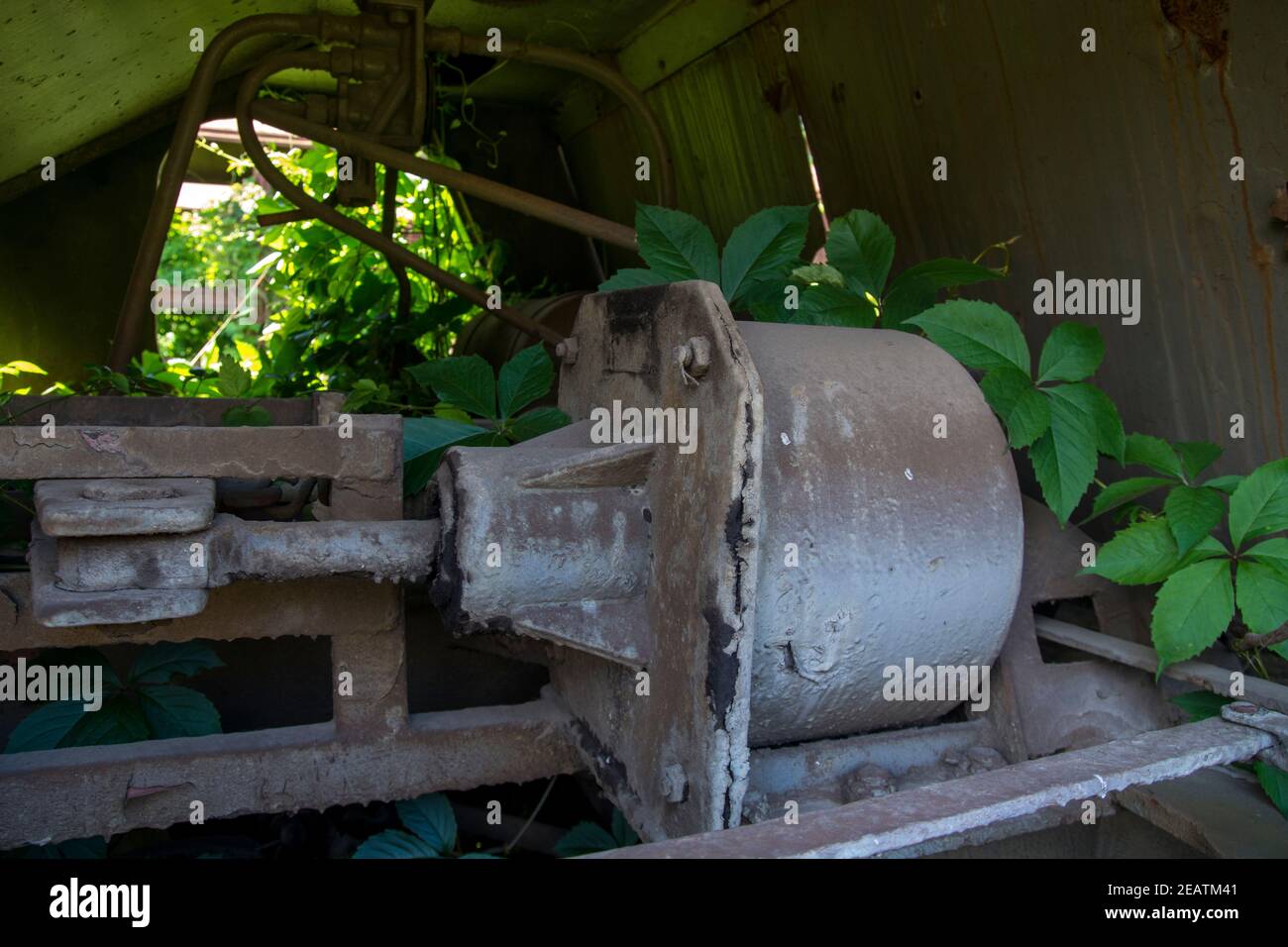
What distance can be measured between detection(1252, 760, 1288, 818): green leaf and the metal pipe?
61.1 inches

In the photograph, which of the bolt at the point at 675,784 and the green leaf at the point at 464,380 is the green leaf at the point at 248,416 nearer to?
the green leaf at the point at 464,380

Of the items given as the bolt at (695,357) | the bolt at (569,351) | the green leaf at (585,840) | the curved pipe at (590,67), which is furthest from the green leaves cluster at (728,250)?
the curved pipe at (590,67)

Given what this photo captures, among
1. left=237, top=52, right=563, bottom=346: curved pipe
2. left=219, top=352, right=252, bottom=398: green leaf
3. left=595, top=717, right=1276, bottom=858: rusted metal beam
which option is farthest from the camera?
left=237, top=52, right=563, bottom=346: curved pipe

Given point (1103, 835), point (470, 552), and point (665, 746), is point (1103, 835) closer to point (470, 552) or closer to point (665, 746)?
point (665, 746)

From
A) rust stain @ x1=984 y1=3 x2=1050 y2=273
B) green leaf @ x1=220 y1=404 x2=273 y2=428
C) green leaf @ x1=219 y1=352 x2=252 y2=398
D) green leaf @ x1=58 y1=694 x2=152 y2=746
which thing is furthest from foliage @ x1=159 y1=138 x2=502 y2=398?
rust stain @ x1=984 y1=3 x2=1050 y2=273

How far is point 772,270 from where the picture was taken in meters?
1.85

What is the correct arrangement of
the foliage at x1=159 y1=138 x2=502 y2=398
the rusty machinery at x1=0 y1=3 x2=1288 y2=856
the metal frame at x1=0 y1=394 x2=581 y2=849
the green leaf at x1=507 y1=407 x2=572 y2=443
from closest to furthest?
the rusty machinery at x1=0 y1=3 x2=1288 y2=856 → the metal frame at x1=0 y1=394 x2=581 y2=849 → the green leaf at x1=507 y1=407 x2=572 y2=443 → the foliage at x1=159 y1=138 x2=502 y2=398

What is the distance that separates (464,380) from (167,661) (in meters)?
0.66

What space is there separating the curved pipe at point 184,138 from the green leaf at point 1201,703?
2.30 meters

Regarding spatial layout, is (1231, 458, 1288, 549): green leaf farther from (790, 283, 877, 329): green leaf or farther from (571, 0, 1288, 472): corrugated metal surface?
(790, 283, 877, 329): green leaf

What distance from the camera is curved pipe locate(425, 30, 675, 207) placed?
2873 millimetres

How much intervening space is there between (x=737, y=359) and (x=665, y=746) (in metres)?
0.51

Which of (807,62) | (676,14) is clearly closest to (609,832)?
(807,62)

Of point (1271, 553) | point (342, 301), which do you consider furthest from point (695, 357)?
point (342, 301)
